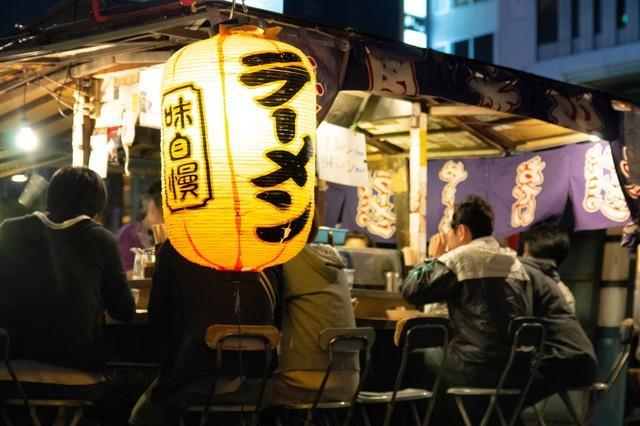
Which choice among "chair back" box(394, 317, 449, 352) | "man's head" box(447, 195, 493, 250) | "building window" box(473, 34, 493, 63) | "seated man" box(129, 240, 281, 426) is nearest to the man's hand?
"man's head" box(447, 195, 493, 250)

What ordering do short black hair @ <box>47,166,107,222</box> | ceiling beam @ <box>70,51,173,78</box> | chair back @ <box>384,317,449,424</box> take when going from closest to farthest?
1. short black hair @ <box>47,166,107,222</box>
2. chair back @ <box>384,317,449,424</box>
3. ceiling beam @ <box>70,51,173,78</box>

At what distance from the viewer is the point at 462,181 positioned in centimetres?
1272

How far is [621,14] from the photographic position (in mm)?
29375

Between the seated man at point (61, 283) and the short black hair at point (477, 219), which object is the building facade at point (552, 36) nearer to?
the short black hair at point (477, 219)

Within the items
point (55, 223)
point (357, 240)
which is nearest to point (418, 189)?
point (357, 240)

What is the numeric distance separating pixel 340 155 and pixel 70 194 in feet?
15.5

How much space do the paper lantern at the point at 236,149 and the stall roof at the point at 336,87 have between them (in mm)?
1339

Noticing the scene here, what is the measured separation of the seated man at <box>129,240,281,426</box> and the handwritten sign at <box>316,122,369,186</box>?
162 inches

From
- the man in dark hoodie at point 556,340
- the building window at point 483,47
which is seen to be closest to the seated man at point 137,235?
the man in dark hoodie at point 556,340

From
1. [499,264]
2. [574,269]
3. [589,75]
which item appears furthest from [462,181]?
[589,75]

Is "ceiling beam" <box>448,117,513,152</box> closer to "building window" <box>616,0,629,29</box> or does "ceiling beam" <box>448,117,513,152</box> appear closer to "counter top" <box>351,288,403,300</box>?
"counter top" <box>351,288,403,300</box>

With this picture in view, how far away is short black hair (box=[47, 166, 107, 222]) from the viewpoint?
5.87 m

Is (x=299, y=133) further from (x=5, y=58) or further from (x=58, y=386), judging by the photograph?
(x=5, y=58)

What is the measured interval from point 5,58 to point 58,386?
3630 mm
